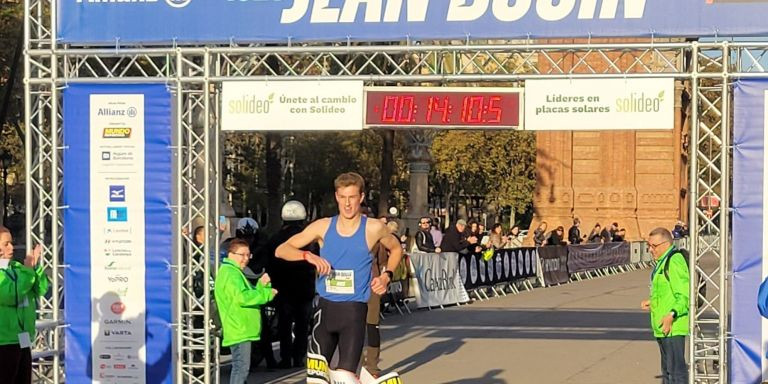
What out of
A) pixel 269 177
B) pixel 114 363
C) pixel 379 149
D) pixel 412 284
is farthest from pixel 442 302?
pixel 379 149

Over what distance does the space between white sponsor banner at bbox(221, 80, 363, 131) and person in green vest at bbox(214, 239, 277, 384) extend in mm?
1492

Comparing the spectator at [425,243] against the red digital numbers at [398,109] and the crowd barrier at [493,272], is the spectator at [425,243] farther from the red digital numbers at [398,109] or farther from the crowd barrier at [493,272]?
the red digital numbers at [398,109]

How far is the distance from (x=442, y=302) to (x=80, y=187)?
1332 centimetres

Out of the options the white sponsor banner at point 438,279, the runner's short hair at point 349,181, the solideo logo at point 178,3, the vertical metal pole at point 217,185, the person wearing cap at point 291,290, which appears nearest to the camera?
the runner's short hair at point 349,181

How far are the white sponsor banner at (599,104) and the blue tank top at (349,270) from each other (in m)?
3.50

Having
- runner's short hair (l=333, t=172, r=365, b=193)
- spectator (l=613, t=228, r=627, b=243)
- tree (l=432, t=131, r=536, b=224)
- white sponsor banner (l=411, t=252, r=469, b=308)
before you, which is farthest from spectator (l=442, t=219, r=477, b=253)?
tree (l=432, t=131, r=536, b=224)

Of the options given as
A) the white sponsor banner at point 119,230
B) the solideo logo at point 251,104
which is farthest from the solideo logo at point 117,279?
the solideo logo at point 251,104

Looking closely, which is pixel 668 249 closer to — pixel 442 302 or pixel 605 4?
pixel 605 4

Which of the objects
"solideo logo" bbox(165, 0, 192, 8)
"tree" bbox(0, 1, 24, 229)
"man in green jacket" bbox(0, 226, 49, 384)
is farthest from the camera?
"tree" bbox(0, 1, 24, 229)

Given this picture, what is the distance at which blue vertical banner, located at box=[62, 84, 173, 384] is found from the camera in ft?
43.5

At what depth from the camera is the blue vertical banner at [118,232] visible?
1327 centimetres

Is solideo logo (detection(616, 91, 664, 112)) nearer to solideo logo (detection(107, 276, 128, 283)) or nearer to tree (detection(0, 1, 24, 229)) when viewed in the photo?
solideo logo (detection(107, 276, 128, 283))

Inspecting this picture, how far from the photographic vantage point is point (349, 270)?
988 cm

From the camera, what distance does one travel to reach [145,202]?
523 inches
